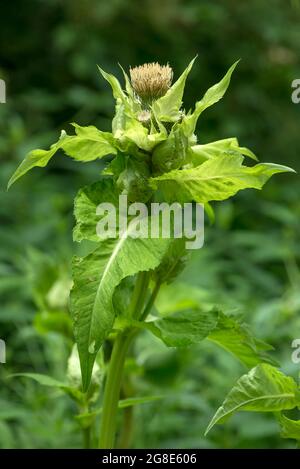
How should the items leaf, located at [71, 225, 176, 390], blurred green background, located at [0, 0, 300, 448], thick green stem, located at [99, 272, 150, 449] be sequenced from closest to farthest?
leaf, located at [71, 225, 176, 390] < thick green stem, located at [99, 272, 150, 449] < blurred green background, located at [0, 0, 300, 448]

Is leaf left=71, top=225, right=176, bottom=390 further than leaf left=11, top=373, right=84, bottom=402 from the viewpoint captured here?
No

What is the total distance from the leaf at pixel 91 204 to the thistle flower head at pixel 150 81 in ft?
0.24

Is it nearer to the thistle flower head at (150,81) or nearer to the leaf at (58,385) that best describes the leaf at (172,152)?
the thistle flower head at (150,81)

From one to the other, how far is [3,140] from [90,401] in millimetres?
1293

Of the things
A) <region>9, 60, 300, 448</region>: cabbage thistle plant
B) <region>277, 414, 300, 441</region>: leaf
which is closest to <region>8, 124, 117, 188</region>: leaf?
<region>9, 60, 300, 448</region>: cabbage thistle plant

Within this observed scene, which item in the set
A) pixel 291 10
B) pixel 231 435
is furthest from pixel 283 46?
pixel 231 435

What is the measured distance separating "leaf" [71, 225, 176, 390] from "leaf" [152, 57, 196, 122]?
0.09m

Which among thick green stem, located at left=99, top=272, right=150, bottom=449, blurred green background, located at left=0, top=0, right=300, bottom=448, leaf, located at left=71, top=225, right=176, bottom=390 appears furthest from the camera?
blurred green background, located at left=0, top=0, right=300, bottom=448

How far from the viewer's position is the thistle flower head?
2.08 feet

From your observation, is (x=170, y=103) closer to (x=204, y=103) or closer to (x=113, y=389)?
(x=204, y=103)

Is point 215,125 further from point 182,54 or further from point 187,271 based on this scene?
point 187,271

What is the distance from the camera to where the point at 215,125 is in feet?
8.84

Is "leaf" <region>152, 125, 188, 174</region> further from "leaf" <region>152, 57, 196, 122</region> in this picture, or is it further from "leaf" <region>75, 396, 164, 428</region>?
"leaf" <region>75, 396, 164, 428</region>

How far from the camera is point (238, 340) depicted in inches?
26.7
